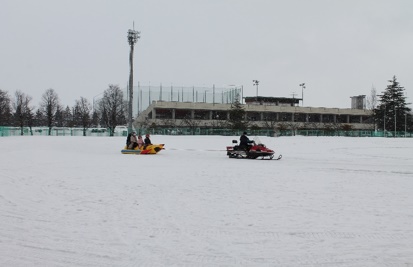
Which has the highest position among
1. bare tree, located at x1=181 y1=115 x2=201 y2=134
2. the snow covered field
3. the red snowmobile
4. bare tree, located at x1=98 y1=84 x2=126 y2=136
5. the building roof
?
the building roof

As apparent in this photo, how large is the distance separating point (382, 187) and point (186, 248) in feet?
22.3

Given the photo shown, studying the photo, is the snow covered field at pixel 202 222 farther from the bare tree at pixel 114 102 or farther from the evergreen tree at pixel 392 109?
the evergreen tree at pixel 392 109

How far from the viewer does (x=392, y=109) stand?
85750mm

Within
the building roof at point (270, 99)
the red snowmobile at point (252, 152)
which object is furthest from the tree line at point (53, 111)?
the red snowmobile at point (252, 152)

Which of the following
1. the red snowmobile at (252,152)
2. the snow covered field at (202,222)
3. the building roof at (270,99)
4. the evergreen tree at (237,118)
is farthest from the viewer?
the building roof at (270,99)

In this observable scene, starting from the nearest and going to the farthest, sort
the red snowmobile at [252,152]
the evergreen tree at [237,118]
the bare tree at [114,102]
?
1. the red snowmobile at [252,152]
2. the evergreen tree at [237,118]
3. the bare tree at [114,102]

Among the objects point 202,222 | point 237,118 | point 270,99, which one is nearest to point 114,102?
point 237,118

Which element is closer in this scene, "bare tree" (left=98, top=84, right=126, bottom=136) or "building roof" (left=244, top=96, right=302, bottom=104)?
"bare tree" (left=98, top=84, right=126, bottom=136)

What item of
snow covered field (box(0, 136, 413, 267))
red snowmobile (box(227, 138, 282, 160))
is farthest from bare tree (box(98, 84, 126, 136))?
snow covered field (box(0, 136, 413, 267))

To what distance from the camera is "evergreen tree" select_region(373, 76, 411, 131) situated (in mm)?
85000

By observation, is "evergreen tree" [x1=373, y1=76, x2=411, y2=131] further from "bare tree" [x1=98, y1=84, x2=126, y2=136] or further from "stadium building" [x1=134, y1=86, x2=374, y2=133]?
"bare tree" [x1=98, y1=84, x2=126, y2=136]

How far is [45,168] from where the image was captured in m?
13.1

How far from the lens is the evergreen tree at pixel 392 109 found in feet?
279

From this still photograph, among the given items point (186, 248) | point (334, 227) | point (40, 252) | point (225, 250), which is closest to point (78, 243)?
point (40, 252)
